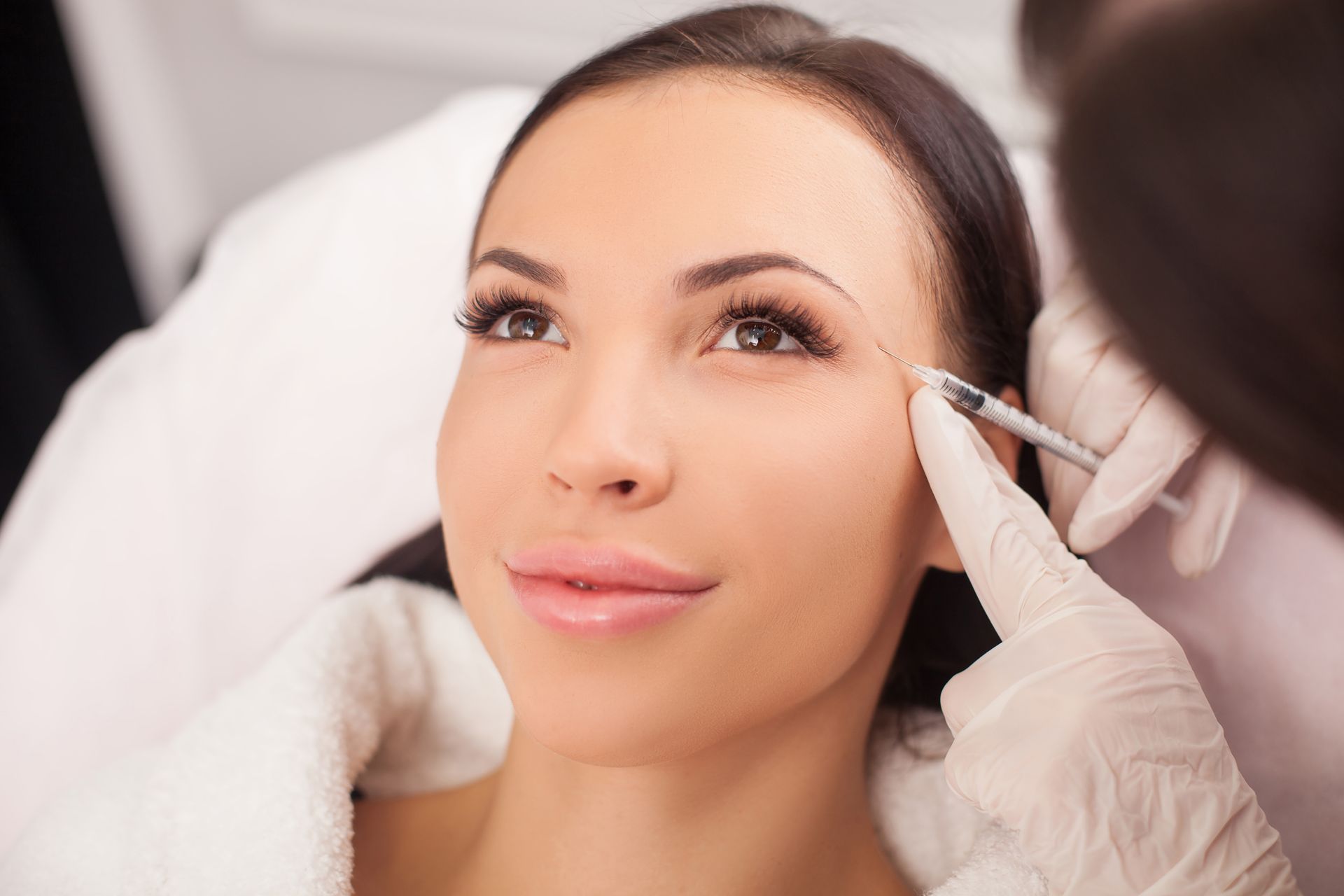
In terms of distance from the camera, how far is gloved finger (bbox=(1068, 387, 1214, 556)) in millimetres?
936

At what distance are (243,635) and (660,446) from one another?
0.95 m

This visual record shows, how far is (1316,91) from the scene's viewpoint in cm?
42

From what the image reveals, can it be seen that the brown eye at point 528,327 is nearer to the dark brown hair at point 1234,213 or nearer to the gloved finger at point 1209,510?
the dark brown hair at point 1234,213

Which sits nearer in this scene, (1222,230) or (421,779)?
(1222,230)

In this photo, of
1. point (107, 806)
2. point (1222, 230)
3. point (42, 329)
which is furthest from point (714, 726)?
point (42, 329)

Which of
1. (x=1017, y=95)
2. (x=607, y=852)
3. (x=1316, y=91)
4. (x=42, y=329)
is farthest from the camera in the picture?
(x=42, y=329)

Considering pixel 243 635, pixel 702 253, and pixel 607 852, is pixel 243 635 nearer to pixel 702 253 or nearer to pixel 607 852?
pixel 607 852

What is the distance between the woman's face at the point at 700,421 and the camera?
770mm

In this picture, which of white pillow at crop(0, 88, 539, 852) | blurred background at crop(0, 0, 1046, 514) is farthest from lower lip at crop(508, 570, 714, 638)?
blurred background at crop(0, 0, 1046, 514)

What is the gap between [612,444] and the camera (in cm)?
75

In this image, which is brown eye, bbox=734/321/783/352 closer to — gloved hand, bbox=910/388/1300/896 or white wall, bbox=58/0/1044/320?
gloved hand, bbox=910/388/1300/896

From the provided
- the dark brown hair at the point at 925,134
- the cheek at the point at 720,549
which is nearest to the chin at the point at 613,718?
the cheek at the point at 720,549

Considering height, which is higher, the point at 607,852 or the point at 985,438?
the point at 985,438

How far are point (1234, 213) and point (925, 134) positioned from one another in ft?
1.86
